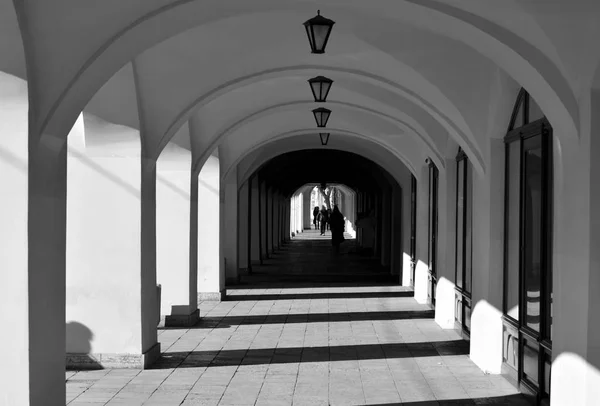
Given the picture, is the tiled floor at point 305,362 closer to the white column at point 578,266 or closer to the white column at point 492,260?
the white column at point 492,260

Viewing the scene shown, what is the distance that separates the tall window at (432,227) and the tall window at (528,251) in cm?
561

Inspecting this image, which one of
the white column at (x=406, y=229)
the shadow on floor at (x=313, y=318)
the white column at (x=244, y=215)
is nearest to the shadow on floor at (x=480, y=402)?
the shadow on floor at (x=313, y=318)

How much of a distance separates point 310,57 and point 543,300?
13.2ft

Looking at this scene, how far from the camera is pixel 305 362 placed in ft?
31.4

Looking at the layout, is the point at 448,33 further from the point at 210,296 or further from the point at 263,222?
the point at 263,222

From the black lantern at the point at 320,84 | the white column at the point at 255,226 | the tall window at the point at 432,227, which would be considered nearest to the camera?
the black lantern at the point at 320,84

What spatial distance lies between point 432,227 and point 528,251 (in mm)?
6975

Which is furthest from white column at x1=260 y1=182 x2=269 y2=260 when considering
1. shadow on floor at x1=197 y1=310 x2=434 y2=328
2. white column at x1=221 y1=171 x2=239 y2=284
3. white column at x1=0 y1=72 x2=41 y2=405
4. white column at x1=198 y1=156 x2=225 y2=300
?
white column at x1=0 y1=72 x2=41 y2=405

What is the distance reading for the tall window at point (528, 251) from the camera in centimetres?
713

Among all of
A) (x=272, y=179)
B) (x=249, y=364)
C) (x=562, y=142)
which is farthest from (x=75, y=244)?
(x=272, y=179)

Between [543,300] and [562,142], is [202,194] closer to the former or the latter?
[543,300]

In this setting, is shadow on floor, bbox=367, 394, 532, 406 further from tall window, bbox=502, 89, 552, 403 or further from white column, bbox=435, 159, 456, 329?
white column, bbox=435, 159, 456, 329

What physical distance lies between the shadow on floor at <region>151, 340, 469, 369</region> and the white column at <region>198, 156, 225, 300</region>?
17.8ft

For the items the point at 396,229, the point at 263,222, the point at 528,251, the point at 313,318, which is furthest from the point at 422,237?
the point at 263,222
